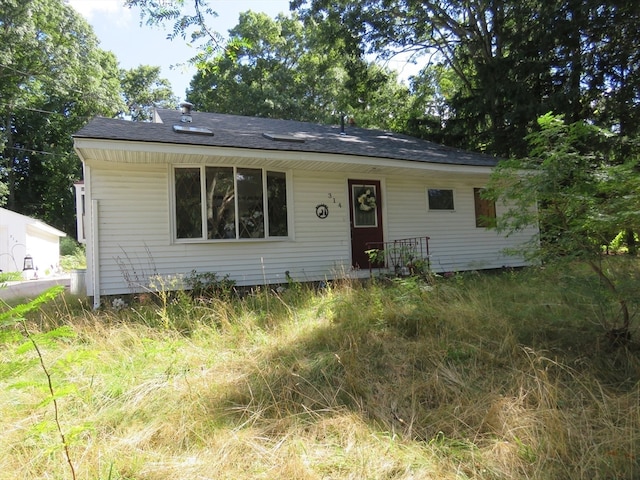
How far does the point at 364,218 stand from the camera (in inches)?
356

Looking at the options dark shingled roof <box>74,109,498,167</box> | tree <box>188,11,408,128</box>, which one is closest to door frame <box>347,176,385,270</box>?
dark shingled roof <box>74,109,498,167</box>

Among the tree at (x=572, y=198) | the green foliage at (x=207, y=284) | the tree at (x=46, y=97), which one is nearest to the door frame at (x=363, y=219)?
the green foliage at (x=207, y=284)

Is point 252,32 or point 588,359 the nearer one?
point 588,359

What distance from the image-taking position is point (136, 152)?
20.4ft

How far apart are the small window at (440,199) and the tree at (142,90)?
31886mm

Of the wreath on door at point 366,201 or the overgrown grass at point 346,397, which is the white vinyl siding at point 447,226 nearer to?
the wreath on door at point 366,201

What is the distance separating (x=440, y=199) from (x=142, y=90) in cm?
3421

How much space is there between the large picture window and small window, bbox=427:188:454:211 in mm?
3971

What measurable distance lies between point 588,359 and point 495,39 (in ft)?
48.9

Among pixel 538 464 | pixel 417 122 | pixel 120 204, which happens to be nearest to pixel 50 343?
pixel 538 464

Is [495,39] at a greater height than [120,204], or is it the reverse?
[495,39]

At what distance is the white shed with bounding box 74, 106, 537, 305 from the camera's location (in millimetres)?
6684

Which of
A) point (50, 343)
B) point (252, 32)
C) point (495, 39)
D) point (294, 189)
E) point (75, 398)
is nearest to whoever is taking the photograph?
point (50, 343)

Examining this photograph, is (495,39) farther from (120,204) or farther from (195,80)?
(195,80)
